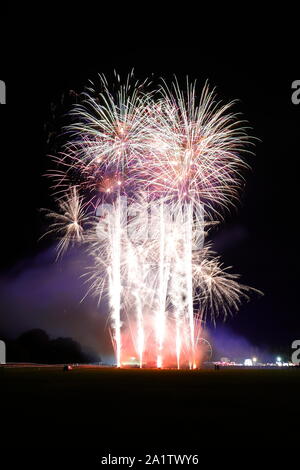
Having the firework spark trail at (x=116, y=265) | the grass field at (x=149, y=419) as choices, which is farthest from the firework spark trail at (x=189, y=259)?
the grass field at (x=149, y=419)

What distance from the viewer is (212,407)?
1337 centimetres

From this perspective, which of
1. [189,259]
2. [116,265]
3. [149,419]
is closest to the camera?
[149,419]

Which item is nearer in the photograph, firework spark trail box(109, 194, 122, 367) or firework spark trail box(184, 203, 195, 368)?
firework spark trail box(184, 203, 195, 368)

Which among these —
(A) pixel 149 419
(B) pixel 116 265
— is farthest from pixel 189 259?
(A) pixel 149 419

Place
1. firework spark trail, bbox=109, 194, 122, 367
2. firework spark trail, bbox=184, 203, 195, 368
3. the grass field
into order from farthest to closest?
firework spark trail, bbox=109, 194, 122, 367 → firework spark trail, bbox=184, 203, 195, 368 → the grass field

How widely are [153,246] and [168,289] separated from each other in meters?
3.55

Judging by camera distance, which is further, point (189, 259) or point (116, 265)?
point (116, 265)

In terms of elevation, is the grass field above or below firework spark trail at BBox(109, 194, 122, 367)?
below

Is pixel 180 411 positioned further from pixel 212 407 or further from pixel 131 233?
pixel 131 233

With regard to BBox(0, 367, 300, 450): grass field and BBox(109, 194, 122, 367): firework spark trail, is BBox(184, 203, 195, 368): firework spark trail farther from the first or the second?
BBox(0, 367, 300, 450): grass field

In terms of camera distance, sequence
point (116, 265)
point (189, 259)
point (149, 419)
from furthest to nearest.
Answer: point (116, 265), point (189, 259), point (149, 419)

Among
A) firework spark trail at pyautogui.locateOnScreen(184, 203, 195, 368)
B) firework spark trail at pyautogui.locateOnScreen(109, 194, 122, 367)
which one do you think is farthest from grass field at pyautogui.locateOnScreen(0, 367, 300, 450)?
firework spark trail at pyautogui.locateOnScreen(109, 194, 122, 367)

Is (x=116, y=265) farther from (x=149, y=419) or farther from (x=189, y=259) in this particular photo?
(x=149, y=419)

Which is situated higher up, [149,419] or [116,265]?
[116,265]
